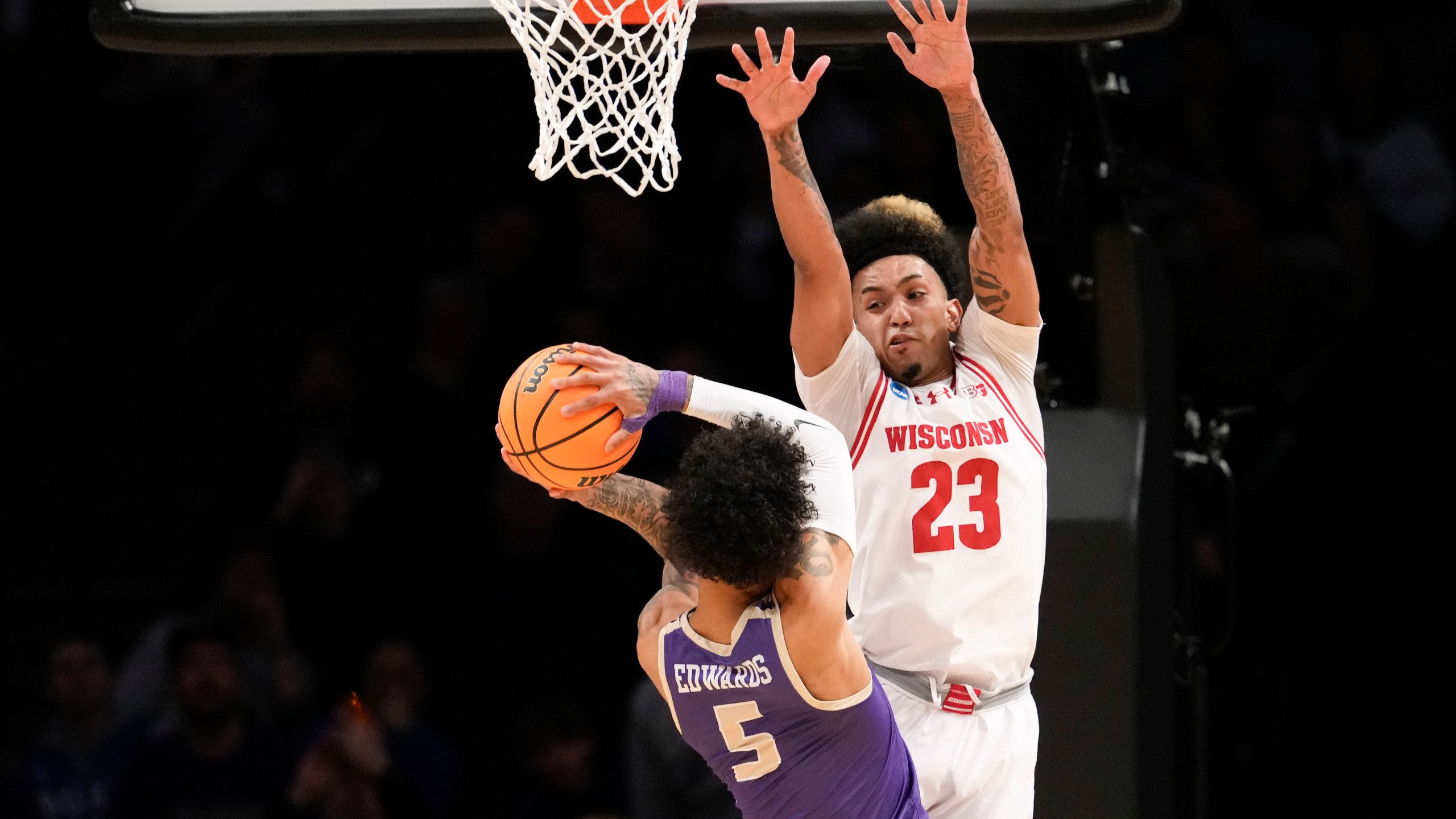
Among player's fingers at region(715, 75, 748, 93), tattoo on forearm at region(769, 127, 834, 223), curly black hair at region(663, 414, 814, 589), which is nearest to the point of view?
curly black hair at region(663, 414, 814, 589)

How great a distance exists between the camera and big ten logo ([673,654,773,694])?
299 centimetres

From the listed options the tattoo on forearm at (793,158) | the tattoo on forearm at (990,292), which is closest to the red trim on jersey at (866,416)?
the tattoo on forearm at (990,292)

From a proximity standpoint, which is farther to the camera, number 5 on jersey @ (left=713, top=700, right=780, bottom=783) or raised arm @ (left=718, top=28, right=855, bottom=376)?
raised arm @ (left=718, top=28, right=855, bottom=376)

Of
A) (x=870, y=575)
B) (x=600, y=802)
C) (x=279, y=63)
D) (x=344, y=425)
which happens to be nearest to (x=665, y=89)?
(x=870, y=575)

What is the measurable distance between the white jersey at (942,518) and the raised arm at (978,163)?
0.08 meters

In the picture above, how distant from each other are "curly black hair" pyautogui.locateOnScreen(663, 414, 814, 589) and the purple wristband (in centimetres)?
23

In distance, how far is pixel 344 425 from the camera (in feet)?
23.0

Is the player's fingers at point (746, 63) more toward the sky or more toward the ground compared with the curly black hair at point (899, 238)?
more toward the sky

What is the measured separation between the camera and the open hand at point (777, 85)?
3.53 meters

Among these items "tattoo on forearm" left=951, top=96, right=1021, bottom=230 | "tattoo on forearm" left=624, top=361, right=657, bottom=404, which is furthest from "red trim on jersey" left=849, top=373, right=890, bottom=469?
"tattoo on forearm" left=624, top=361, right=657, bottom=404

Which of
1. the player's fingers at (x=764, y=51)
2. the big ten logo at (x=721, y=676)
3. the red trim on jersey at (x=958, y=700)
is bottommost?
the red trim on jersey at (x=958, y=700)

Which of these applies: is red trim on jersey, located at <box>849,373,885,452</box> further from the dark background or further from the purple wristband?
the dark background

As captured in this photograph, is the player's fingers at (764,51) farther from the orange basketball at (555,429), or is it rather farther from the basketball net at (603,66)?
the orange basketball at (555,429)

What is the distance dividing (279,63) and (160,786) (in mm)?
3459
